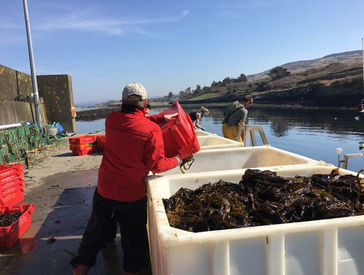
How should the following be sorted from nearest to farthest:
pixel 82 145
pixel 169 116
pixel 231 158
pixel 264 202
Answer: pixel 264 202, pixel 169 116, pixel 231 158, pixel 82 145

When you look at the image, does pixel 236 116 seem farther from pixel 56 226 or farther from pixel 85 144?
pixel 85 144

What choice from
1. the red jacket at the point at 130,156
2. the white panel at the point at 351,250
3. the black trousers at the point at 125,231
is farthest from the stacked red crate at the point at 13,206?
the white panel at the point at 351,250

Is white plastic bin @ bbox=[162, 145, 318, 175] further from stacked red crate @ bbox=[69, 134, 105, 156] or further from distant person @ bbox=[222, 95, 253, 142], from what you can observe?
stacked red crate @ bbox=[69, 134, 105, 156]

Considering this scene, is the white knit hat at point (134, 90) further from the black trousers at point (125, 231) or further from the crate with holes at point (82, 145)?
the crate with holes at point (82, 145)

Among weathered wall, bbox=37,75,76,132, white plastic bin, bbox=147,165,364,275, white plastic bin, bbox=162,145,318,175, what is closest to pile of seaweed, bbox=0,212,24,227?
white plastic bin, bbox=162,145,318,175

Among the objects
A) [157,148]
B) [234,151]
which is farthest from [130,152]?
[234,151]

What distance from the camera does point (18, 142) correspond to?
9938mm

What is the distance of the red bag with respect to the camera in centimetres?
284

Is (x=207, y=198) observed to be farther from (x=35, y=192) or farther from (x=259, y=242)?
(x=35, y=192)

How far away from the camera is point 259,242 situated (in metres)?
1.57

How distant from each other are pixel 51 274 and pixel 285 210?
9.09 ft

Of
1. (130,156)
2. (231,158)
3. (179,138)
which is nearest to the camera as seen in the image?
(130,156)

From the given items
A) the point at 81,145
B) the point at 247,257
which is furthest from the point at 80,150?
the point at 247,257

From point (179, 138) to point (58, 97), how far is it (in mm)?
16848
